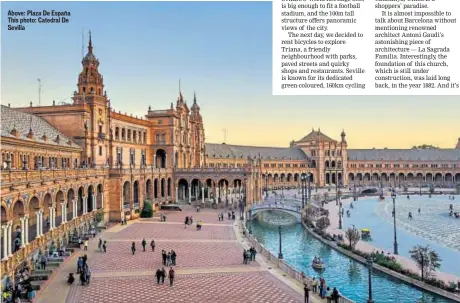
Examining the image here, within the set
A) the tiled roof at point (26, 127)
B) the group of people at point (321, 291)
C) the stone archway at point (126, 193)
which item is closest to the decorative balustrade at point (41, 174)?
the tiled roof at point (26, 127)

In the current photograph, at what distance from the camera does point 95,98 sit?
49156mm

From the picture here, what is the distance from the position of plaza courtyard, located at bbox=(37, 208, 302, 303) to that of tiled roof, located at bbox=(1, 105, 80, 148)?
37.2 ft

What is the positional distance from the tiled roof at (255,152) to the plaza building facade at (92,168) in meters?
0.78

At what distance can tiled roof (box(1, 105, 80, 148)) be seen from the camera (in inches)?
1371

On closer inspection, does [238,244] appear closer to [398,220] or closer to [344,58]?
[344,58]

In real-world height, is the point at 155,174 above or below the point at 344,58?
below

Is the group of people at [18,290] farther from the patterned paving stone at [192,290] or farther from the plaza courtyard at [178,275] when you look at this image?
the patterned paving stone at [192,290]

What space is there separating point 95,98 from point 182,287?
32589 mm

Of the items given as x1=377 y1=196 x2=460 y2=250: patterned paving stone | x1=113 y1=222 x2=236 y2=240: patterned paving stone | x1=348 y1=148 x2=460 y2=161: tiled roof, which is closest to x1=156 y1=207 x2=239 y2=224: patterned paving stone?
x1=113 y1=222 x2=236 y2=240: patterned paving stone

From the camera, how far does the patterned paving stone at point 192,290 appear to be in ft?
69.6

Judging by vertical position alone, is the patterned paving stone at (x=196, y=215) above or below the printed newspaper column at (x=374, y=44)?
below

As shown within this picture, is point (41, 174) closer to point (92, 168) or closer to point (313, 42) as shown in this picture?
point (92, 168)

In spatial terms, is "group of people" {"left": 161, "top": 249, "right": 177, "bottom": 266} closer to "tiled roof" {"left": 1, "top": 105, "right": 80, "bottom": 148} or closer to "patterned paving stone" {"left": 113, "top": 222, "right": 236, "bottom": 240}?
"patterned paving stone" {"left": 113, "top": 222, "right": 236, "bottom": 240}

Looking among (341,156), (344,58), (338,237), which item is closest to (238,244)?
(338,237)
